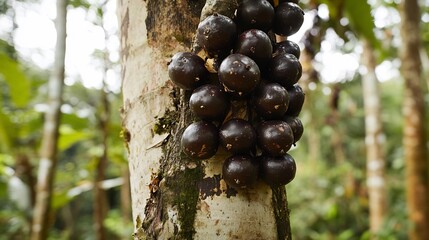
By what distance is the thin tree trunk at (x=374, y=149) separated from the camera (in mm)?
5086

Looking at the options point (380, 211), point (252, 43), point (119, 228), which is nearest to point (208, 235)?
point (252, 43)

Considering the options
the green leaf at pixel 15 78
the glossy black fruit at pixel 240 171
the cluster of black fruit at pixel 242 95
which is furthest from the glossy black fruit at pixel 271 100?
the green leaf at pixel 15 78

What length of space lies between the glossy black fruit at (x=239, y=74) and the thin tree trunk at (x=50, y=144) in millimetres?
2035

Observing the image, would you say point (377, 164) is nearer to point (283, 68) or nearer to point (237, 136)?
point (283, 68)

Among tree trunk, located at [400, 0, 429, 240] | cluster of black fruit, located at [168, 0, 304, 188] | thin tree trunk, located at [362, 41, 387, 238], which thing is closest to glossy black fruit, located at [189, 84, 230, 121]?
cluster of black fruit, located at [168, 0, 304, 188]

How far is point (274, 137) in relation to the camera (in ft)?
2.83

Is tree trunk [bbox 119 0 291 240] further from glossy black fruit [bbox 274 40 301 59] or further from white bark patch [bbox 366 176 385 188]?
white bark patch [bbox 366 176 385 188]

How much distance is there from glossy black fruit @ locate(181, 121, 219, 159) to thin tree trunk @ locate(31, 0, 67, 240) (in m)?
1.95

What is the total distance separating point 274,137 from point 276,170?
74 millimetres

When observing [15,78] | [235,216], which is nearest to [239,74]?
[235,216]

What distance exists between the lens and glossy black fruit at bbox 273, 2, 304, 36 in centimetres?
101

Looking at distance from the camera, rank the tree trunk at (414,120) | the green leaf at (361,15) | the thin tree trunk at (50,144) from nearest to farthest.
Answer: the green leaf at (361,15) → the thin tree trunk at (50,144) → the tree trunk at (414,120)

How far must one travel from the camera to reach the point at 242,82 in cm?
84

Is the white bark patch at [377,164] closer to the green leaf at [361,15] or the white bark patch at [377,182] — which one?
the white bark patch at [377,182]
